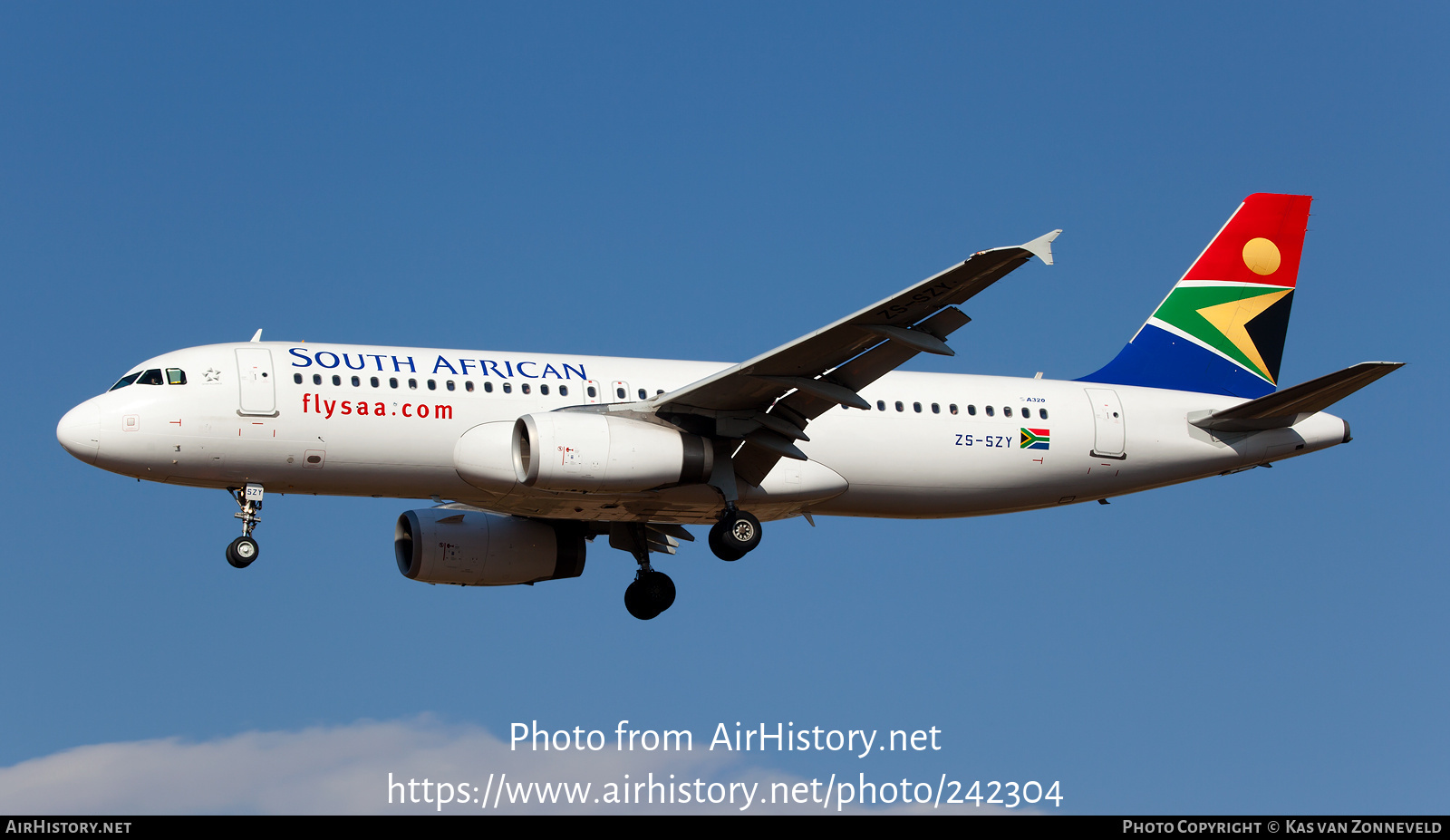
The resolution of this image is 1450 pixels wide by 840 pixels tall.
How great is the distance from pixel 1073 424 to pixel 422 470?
1229cm

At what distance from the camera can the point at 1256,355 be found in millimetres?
34500

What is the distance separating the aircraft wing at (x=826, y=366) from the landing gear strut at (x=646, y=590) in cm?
425

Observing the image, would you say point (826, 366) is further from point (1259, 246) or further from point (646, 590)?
point (1259, 246)

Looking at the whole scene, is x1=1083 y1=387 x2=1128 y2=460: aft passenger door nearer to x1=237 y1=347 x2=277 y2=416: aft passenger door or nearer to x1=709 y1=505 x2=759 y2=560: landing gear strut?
x1=709 y1=505 x2=759 y2=560: landing gear strut

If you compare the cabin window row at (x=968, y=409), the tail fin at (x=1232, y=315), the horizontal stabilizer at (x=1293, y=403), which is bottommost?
the cabin window row at (x=968, y=409)

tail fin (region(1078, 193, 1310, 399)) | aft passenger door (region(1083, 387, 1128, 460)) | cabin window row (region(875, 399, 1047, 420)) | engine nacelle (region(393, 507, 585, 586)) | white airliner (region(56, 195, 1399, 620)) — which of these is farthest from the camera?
tail fin (region(1078, 193, 1310, 399))

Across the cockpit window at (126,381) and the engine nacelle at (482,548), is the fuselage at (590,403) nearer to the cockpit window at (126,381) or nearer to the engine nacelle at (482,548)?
the cockpit window at (126,381)

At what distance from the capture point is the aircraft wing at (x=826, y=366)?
23.6 metres

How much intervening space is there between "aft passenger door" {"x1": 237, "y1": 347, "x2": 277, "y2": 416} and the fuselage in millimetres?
21

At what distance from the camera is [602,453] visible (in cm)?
2678

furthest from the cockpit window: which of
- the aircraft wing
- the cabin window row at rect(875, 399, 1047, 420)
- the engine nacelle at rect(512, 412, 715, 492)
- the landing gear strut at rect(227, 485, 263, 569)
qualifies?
the cabin window row at rect(875, 399, 1047, 420)


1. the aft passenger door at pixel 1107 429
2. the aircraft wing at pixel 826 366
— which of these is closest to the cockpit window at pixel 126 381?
the aircraft wing at pixel 826 366

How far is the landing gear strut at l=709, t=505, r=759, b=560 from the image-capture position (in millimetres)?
28375
